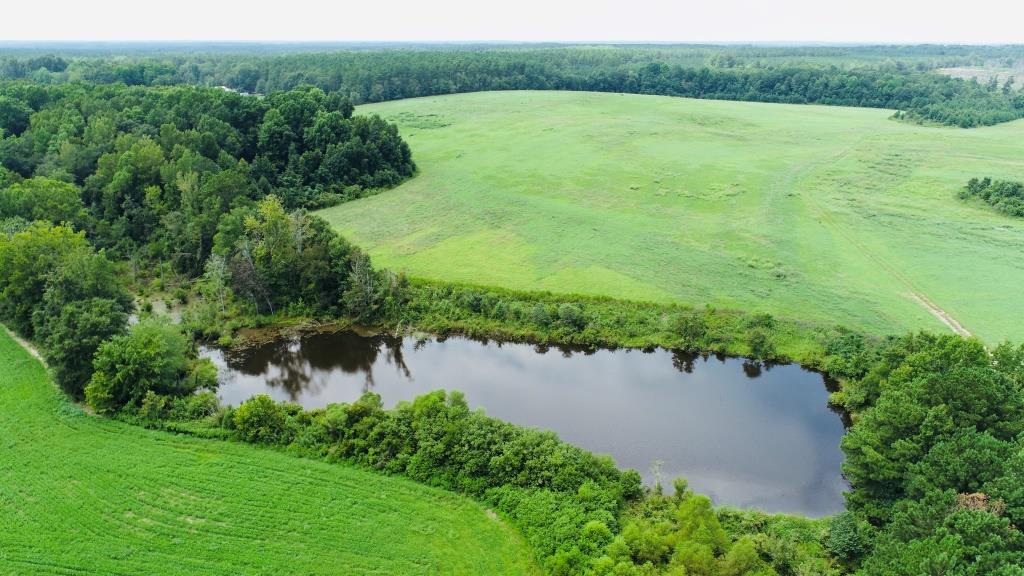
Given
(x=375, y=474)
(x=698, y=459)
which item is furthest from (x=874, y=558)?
(x=375, y=474)

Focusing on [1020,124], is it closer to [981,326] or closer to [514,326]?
[981,326]

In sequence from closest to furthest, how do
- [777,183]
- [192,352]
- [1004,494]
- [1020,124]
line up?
[1004,494]
[192,352]
[777,183]
[1020,124]

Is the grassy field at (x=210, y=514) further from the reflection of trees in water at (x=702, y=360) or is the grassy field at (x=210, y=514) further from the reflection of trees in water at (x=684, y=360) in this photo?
the reflection of trees in water at (x=702, y=360)

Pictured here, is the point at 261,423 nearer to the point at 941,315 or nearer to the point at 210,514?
the point at 210,514

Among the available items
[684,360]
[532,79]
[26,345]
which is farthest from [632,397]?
[532,79]

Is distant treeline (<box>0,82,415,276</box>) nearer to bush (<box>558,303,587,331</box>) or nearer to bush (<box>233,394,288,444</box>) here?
bush (<box>233,394,288,444</box>)

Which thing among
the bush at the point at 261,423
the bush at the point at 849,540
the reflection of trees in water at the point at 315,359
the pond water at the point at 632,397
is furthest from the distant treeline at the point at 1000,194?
the bush at the point at 261,423
